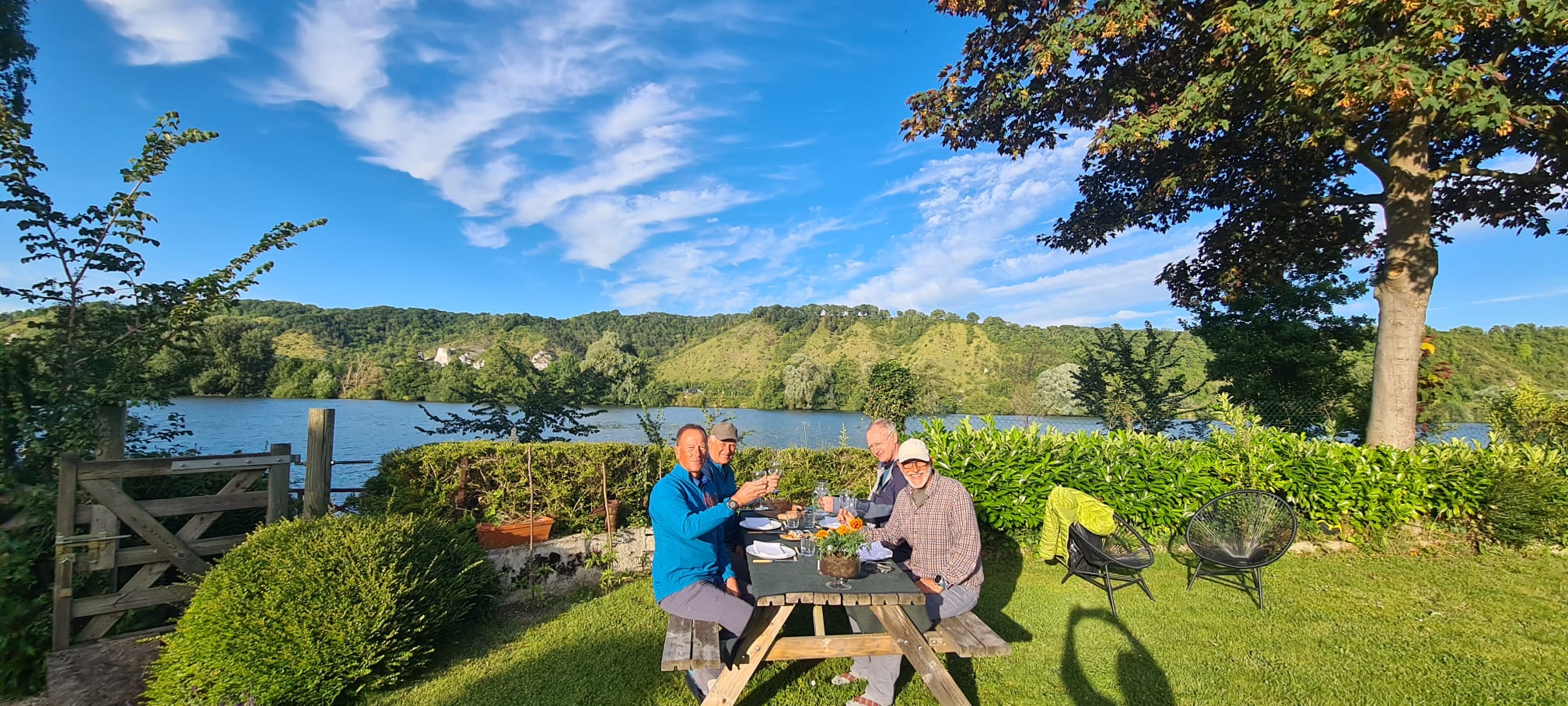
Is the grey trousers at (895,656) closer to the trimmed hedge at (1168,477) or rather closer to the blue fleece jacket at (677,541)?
the blue fleece jacket at (677,541)

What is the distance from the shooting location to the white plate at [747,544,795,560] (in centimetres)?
304

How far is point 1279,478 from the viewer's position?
5.71 metres

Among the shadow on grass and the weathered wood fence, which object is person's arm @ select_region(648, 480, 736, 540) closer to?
the shadow on grass

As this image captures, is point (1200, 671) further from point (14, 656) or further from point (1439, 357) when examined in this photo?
point (1439, 357)

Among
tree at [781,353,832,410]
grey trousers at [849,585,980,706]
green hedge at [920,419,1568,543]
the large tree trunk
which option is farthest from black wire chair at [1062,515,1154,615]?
tree at [781,353,832,410]

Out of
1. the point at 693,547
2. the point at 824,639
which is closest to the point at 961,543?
the point at 824,639

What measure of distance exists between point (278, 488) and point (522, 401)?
3.79 m

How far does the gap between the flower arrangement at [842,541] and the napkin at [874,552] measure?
0.81 ft

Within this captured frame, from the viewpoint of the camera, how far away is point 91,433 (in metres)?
3.99

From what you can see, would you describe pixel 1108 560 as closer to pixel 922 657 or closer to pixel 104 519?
pixel 922 657

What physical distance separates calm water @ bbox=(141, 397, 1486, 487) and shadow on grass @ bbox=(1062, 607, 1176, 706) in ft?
9.85

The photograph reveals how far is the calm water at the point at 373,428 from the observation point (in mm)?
7617

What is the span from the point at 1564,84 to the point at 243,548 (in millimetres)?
12743

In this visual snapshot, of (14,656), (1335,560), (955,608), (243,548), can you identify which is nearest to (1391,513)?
(1335,560)
